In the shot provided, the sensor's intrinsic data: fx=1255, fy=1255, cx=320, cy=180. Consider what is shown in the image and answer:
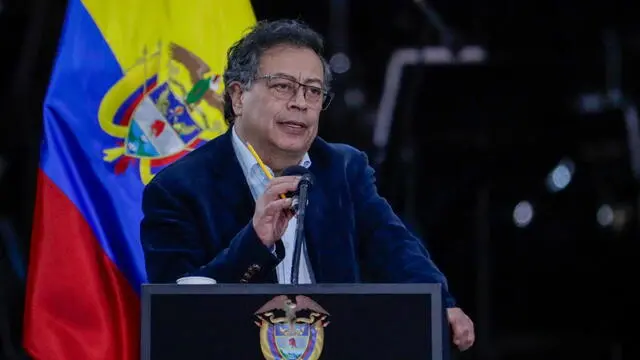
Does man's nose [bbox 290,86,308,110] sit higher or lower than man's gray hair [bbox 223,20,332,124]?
lower

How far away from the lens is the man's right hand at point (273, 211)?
218 centimetres

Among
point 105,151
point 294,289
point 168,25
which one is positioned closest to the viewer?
point 294,289

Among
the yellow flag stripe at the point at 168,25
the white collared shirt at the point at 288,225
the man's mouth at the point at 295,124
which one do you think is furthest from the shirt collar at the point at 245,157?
the yellow flag stripe at the point at 168,25

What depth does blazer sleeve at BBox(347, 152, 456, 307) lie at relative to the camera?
2582mm

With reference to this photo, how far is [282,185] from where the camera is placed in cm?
218

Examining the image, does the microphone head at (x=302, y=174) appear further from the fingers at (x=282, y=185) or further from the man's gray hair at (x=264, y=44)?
the man's gray hair at (x=264, y=44)

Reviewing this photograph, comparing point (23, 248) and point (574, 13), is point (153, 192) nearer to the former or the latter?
point (23, 248)

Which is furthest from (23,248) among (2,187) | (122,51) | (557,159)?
(557,159)

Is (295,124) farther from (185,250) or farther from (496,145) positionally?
(496,145)

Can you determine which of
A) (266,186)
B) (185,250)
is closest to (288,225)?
(266,186)

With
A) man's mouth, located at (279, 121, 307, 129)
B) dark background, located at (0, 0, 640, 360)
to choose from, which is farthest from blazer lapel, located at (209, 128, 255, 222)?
dark background, located at (0, 0, 640, 360)

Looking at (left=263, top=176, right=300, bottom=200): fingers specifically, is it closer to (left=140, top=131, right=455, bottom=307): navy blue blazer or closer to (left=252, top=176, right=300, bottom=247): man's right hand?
(left=252, top=176, right=300, bottom=247): man's right hand

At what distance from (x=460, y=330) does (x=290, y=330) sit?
1.41 ft

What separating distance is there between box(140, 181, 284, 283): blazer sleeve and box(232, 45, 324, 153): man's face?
21cm
